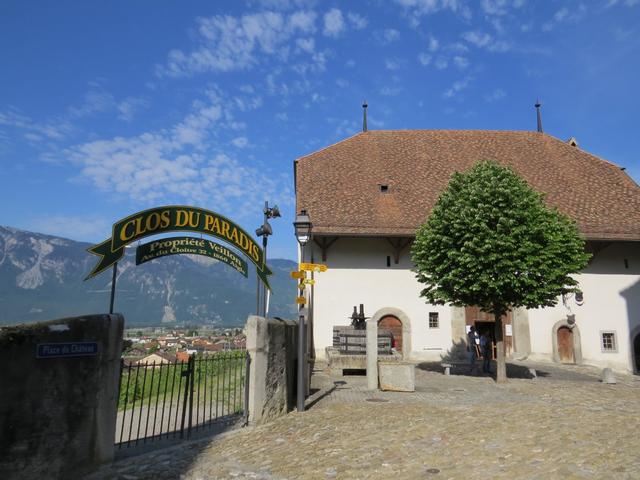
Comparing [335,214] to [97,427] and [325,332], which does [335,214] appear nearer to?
[325,332]

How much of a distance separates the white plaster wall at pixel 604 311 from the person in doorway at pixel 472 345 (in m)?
2.98

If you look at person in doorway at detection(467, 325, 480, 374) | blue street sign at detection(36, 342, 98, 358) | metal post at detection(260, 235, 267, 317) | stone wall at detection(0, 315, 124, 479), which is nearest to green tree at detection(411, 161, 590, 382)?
person in doorway at detection(467, 325, 480, 374)

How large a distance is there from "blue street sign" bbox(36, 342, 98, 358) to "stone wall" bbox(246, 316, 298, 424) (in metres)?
2.78

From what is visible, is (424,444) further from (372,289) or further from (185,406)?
(372,289)

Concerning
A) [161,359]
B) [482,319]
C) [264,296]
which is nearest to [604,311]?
[482,319]

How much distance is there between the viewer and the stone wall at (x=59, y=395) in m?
5.06

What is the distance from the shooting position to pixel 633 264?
2036 centimetres

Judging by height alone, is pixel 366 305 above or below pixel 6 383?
above

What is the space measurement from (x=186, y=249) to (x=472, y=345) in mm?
13412

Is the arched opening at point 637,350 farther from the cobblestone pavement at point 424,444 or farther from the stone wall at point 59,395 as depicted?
the stone wall at point 59,395

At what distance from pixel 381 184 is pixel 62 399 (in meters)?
17.7

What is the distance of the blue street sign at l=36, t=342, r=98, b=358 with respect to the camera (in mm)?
5367

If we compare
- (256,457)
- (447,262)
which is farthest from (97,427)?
(447,262)

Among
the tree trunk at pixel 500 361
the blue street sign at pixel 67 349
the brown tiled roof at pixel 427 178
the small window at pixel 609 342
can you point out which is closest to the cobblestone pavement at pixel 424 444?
→ the blue street sign at pixel 67 349
